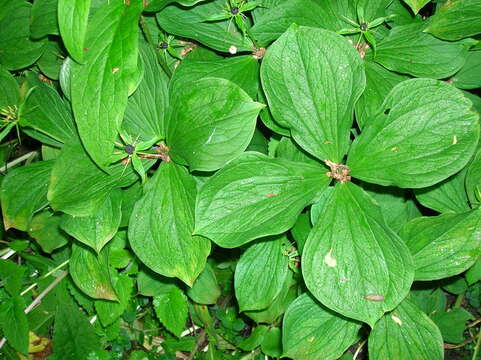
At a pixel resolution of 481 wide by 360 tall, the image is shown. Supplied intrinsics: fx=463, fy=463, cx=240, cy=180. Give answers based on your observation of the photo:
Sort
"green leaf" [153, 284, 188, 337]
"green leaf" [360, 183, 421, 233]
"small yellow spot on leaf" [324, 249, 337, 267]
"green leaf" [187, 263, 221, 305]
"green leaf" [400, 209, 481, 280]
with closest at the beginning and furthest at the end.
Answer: "small yellow spot on leaf" [324, 249, 337, 267], "green leaf" [400, 209, 481, 280], "green leaf" [360, 183, 421, 233], "green leaf" [187, 263, 221, 305], "green leaf" [153, 284, 188, 337]

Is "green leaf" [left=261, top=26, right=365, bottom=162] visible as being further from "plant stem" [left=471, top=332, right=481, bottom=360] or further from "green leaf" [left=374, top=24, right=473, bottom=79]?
"plant stem" [left=471, top=332, right=481, bottom=360]

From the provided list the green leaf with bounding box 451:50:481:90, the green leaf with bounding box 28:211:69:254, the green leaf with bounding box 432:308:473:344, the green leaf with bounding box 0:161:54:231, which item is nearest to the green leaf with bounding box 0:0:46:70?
the green leaf with bounding box 0:161:54:231

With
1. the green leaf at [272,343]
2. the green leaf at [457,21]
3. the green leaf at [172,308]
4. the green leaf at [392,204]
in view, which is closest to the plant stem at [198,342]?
the green leaf at [172,308]

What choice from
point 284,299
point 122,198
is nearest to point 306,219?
point 284,299

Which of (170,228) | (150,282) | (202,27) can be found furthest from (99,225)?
(202,27)

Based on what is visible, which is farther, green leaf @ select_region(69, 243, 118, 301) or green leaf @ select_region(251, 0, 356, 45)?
green leaf @ select_region(69, 243, 118, 301)

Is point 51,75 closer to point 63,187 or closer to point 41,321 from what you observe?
point 63,187

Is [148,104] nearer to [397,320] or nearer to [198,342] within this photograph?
[397,320]
